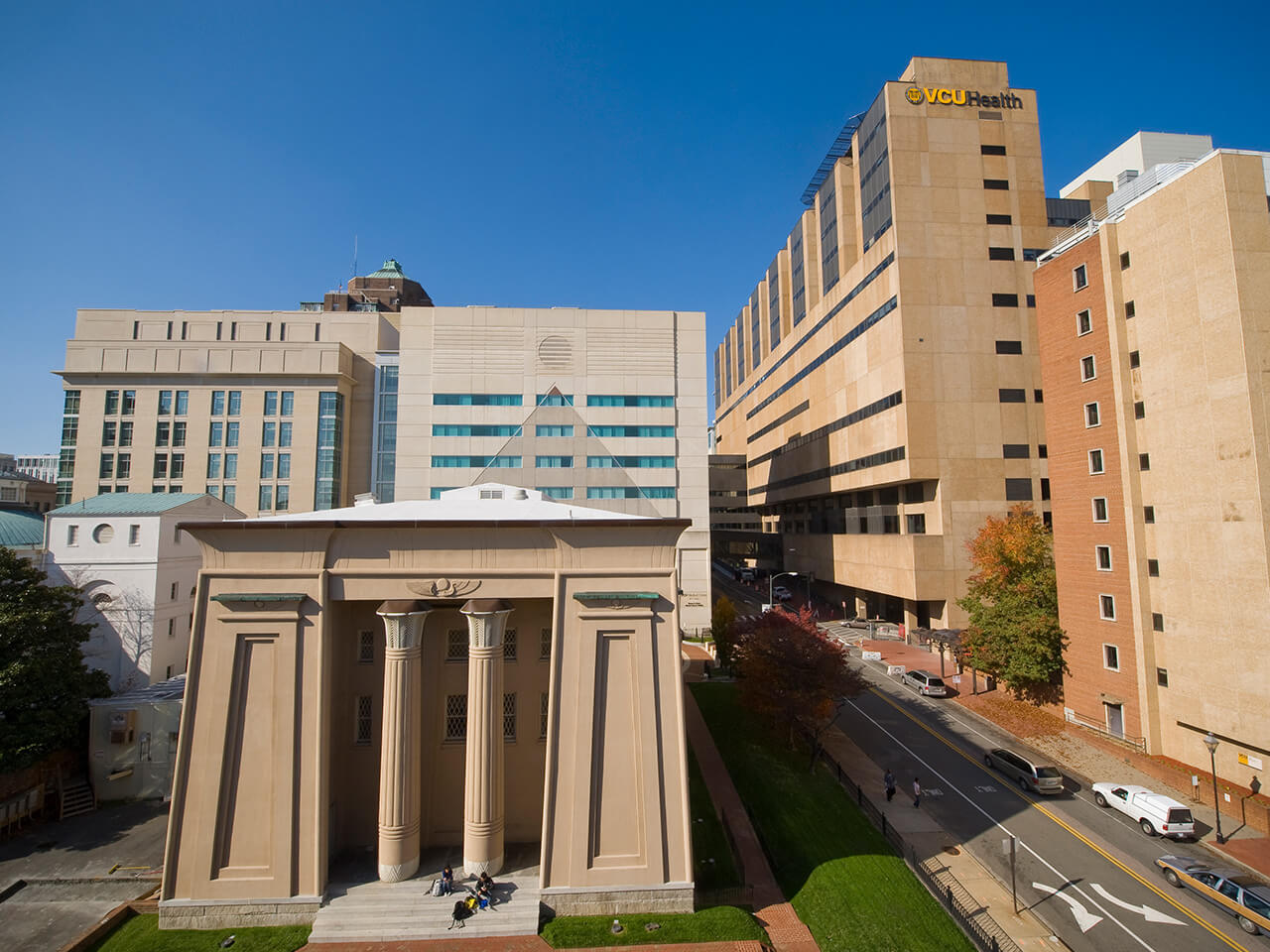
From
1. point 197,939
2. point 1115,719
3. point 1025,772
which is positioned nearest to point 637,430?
point 1025,772

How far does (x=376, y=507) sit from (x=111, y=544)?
943 inches

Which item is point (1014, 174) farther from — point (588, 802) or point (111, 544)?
point (111, 544)

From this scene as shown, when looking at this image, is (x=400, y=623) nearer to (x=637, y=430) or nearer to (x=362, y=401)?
(x=637, y=430)

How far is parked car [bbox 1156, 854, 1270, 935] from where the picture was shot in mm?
19547

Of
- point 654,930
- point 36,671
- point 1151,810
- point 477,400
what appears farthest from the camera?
point 477,400

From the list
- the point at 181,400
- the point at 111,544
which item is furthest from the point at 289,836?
the point at 181,400

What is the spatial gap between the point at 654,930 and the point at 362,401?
232 feet

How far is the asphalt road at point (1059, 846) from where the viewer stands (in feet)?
65.0

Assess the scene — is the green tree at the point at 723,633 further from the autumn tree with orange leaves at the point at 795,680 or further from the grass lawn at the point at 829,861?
the grass lawn at the point at 829,861

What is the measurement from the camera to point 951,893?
2086cm

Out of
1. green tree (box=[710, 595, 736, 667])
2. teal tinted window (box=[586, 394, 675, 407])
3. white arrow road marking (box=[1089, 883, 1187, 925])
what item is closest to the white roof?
white arrow road marking (box=[1089, 883, 1187, 925])

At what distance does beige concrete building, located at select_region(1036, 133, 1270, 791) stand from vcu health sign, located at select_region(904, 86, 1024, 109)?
2824cm

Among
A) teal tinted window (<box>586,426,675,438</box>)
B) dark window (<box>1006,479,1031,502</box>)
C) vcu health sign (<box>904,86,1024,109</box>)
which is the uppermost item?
vcu health sign (<box>904,86,1024,109</box>)

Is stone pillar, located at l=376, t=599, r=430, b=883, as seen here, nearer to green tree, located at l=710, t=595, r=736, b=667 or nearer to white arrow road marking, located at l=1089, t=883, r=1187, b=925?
white arrow road marking, located at l=1089, t=883, r=1187, b=925
